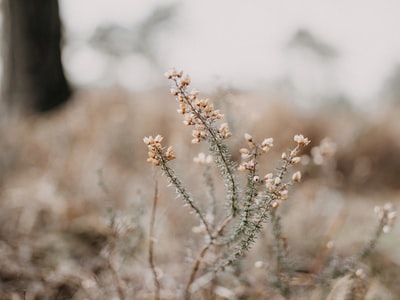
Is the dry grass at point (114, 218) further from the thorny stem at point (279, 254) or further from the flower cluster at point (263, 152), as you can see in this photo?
the flower cluster at point (263, 152)

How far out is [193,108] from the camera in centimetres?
95

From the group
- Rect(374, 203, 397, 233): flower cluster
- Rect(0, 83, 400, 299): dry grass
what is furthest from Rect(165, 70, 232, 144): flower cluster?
Rect(374, 203, 397, 233): flower cluster

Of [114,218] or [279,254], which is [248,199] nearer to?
[279,254]

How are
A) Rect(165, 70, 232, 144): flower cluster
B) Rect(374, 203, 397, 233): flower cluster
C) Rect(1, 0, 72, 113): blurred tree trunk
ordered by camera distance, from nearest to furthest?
Rect(165, 70, 232, 144): flower cluster → Rect(374, 203, 397, 233): flower cluster → Rect(1, 0, 72, 113): blurred tree trunk

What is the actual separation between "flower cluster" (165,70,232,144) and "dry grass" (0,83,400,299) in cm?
46

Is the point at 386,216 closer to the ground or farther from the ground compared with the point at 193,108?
farther from the ground

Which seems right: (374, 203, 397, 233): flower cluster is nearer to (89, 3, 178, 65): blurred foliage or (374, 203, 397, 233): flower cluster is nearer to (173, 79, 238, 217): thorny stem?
(173, 79, 238, 217): thorny stem

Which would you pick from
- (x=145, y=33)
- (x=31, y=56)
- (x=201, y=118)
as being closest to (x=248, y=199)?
(x=201, y=118)

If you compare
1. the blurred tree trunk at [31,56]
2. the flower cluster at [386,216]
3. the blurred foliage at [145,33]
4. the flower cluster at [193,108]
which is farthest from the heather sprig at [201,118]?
the blurred foliage at [145,33]

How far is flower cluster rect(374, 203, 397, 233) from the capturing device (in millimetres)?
1302

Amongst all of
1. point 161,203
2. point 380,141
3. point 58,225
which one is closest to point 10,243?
point 58,225

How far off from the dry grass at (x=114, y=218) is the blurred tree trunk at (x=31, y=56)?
1.04ft

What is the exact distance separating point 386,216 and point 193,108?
2.82 ft

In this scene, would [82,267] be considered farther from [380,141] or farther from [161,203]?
[380,141]
